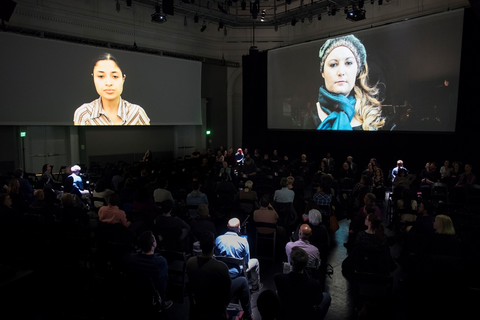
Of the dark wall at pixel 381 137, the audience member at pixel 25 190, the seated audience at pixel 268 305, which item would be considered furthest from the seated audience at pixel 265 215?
the dark wall at pixel 381 137

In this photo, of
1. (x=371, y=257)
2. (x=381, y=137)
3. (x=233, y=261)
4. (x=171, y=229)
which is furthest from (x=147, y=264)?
(x=381, y=137)

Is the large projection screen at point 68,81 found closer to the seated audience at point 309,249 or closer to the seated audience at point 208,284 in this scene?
the seated audience at point 208,284

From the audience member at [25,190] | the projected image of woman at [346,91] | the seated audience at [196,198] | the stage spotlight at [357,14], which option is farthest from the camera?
the projected image of woman at [346,91]

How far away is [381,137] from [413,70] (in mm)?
2597

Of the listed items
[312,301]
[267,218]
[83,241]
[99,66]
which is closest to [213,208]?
[267,218]

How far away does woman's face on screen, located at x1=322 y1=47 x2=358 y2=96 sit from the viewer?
12953 millimetres

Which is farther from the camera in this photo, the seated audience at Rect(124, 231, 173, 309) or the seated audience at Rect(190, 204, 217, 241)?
the seated audience at Rect(190, 204, 217, 241)

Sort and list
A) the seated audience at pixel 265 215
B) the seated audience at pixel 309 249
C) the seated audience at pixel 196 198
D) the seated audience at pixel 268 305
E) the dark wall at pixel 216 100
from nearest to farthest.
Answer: the seated audience at pixel 268 305 → the seated audience at pixel 309 249 → the seated audience at pixel 265 215 → the seated audience at pixel 196 198 → the dark wall at pixel 216 100

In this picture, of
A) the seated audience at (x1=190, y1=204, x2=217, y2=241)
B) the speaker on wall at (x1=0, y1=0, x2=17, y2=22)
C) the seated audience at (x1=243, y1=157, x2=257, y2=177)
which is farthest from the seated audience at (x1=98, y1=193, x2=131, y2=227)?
the seated audience at (x1=243, y1=157, x2=257, y2=177)

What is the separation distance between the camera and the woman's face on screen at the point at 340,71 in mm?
12953

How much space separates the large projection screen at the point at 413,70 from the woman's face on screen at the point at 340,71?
1.48ft

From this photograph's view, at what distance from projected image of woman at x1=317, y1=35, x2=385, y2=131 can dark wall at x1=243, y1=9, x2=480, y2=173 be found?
79 cm

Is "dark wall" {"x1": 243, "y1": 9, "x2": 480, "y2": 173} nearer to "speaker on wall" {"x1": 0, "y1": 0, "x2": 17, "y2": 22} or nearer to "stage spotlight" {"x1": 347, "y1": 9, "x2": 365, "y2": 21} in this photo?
"stage spotlight" {"x1": 347, "y1": 9, "x2": 365, "y2": 21}

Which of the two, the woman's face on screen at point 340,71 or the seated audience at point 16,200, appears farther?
the woman's face on screen at point 340,71
